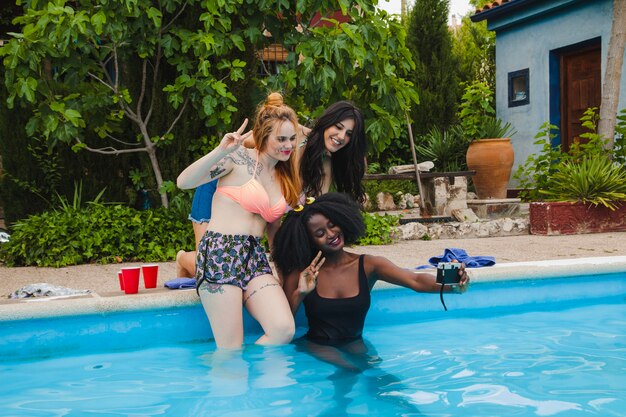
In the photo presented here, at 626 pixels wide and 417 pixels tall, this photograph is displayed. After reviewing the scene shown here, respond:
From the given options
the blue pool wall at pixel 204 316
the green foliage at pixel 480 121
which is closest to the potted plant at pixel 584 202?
the green foliage at pixel 480 121

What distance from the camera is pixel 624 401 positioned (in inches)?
133

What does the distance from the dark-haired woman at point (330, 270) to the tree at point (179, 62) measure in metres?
3.00

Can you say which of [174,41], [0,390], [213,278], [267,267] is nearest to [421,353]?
[267,267]

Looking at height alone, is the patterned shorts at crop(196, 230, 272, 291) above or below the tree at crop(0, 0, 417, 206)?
below

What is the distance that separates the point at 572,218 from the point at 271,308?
233 inches

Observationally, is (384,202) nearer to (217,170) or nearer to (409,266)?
(409,266)

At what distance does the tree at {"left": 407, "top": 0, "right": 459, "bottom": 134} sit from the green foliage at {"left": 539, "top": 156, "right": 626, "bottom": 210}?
20.7 ft

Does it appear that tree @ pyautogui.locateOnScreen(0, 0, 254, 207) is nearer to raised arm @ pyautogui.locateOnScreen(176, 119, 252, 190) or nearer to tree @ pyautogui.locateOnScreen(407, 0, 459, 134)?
raised arm @ pyautogui.locateOnScreen(176, 119, 252, 190)

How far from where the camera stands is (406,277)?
12.5ft

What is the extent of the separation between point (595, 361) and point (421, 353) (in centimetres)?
100

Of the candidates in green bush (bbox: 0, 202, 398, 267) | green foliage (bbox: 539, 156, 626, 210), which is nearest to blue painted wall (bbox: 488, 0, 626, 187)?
green foliage (bbox: 539, 156, 626, 210)

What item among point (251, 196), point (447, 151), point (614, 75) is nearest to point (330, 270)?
point (251, 196)

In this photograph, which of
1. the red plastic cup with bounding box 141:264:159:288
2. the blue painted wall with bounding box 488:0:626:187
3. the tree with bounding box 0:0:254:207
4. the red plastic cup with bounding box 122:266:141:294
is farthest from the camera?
the blue painted wall with bounding box 488:0:626:187

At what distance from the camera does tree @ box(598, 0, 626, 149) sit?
368 inches
